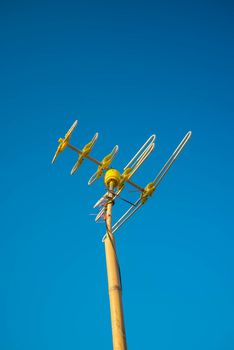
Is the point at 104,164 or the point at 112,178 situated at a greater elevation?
the point at 104,164

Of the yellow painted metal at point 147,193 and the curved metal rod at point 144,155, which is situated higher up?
the curved metal rod at point 144,155

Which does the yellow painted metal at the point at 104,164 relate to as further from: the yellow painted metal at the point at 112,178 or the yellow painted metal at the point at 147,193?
the yellow painted metal at the point at 147,193

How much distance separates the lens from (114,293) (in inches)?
216

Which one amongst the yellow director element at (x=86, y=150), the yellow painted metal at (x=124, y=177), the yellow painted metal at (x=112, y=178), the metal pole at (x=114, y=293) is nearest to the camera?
the metal pole at (x=114, y=293)

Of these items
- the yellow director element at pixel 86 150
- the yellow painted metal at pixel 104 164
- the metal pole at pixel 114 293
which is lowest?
the metal pole at pixel 114 293

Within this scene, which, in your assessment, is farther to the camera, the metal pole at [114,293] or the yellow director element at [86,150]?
the yellow director element at [86,150]

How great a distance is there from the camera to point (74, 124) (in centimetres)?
809

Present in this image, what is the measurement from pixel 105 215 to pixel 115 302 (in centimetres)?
199

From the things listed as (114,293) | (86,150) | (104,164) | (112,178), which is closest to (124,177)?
(112,178)

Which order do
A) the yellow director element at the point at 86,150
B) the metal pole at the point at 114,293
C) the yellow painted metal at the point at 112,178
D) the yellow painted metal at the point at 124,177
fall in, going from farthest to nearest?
1. the yellow director element at the point at 86,150
2. the yellow painted metal at the point at 124,177
3. the yellow painted metal at the point at 112,178
4. the metal pole at the point at 114,293

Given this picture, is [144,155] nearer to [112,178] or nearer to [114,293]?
[112,178]

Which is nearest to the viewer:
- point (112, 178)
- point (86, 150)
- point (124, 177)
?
point (112, 178)

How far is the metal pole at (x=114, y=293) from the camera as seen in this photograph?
509 cm

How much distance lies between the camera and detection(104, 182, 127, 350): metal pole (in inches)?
200
